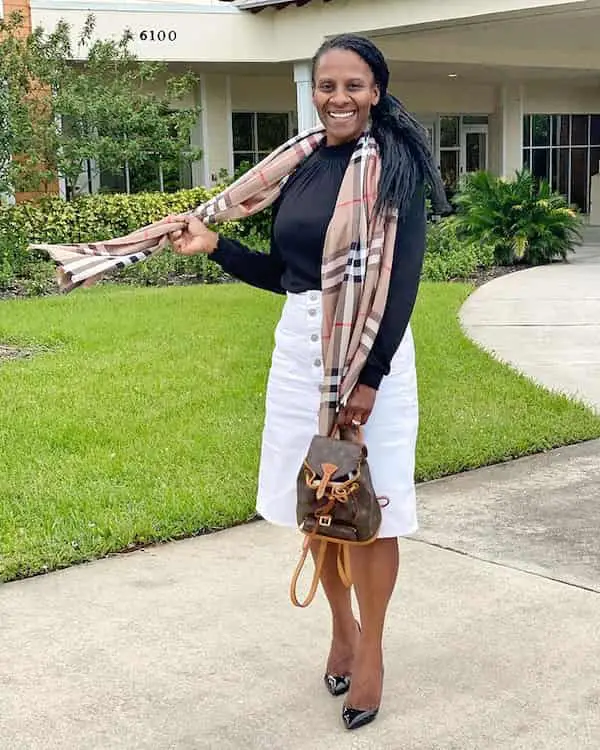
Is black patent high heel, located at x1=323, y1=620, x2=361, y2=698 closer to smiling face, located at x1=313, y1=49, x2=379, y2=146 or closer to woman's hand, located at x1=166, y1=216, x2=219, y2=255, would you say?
woman's hand, located at x1=166, y1=216, x2=219, y2=255

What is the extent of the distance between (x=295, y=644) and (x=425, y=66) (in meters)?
17.1

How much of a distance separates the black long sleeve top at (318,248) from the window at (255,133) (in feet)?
56.3

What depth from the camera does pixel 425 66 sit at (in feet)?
62.6

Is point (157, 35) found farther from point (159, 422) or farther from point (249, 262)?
point (249, 262)

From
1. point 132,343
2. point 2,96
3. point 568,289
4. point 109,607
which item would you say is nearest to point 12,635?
point 109,607

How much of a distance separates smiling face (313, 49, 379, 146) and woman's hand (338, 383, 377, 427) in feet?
→ 2.42

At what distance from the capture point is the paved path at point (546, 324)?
802 centimetres

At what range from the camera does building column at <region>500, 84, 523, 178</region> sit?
76.3 ft

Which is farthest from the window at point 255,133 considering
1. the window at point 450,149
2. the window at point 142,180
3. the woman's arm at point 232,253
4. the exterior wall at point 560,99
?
the woman's arm at point 232,253

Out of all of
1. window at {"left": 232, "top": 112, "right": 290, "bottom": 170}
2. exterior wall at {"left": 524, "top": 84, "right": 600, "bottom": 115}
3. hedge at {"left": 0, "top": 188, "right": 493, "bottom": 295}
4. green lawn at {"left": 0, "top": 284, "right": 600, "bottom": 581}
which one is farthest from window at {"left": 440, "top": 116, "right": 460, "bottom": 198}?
green lawn at {"left": 0, "top": 284, "right": 600, "bottom": 581}

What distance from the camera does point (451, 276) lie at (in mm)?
14070

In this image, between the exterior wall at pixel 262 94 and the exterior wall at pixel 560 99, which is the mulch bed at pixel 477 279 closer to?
the exterior wall at pixel 262 94

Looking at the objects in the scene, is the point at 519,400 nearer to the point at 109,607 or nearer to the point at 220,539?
the point at 220,539

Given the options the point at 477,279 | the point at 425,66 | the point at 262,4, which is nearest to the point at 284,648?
the point at 477,279
